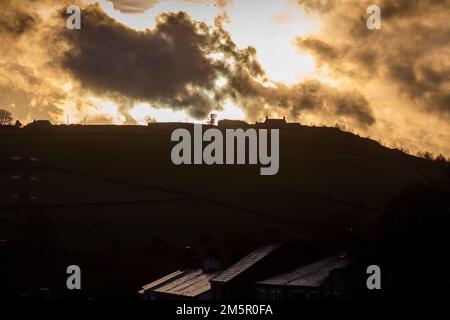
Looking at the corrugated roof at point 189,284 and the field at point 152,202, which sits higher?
the field at point 152,202

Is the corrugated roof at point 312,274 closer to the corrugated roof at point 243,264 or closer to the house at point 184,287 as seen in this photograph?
the corrugated roof at point 243,264

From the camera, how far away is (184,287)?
85.6 meters

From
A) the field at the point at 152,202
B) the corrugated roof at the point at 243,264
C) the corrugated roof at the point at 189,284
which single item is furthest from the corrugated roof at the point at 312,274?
the field at the point at 152,202

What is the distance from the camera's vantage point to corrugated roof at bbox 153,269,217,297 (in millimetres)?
82125

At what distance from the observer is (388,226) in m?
94.1

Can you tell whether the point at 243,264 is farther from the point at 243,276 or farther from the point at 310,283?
the point at 310,283

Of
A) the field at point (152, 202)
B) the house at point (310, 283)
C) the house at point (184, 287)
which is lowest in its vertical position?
the house at point (184, 287)

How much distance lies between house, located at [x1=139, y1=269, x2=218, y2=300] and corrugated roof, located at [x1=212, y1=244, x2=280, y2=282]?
5.06ft

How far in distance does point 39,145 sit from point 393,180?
180 ft

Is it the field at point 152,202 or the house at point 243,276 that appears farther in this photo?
the field at point 152,202

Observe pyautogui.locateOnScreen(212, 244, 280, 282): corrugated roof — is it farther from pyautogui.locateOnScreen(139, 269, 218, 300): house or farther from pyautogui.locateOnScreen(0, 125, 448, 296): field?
pyautogui.locateOnScreen(0, 125, 448, 296): field

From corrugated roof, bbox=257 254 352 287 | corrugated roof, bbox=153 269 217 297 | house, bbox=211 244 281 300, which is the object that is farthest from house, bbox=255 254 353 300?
corrugated roof, bbox=153 269 217 297

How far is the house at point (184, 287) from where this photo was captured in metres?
81.0

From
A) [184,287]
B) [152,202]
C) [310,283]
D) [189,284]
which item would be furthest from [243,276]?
[152,202]
